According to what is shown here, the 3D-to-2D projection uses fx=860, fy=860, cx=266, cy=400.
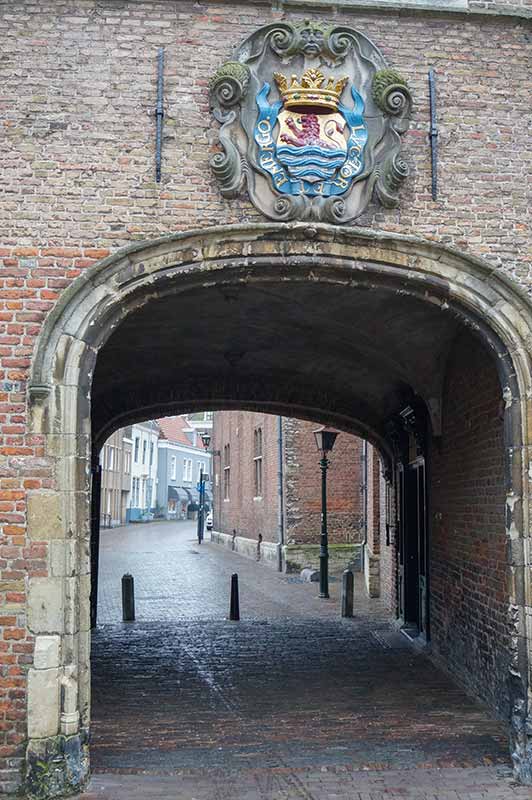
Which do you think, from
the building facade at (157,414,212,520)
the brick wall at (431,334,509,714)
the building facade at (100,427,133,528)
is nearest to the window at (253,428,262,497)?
the brick wall at (431,334,509,714)

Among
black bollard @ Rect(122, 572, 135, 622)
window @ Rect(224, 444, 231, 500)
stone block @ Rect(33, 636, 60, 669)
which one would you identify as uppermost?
window @ Rect(224, 444, 231, 500)

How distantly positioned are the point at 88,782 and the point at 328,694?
11.4 feet

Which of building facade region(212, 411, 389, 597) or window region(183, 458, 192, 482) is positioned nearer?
building facade region(212, 411, 389, 597)

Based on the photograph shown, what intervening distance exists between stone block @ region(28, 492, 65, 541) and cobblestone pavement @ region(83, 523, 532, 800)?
1.84m

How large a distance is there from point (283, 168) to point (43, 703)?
4466mm

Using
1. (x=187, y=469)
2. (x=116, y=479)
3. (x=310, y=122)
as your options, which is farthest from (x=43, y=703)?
(x=187, y=469)

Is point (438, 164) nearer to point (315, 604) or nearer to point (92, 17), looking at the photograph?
point (92, 17)

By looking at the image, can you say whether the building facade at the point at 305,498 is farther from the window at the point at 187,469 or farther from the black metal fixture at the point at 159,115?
the window at the point at 187,469

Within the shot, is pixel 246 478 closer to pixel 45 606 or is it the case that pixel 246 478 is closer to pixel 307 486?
pixel 307 486

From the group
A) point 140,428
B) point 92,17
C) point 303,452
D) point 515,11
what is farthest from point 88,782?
point 140,428

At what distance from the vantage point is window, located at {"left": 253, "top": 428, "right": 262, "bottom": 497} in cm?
2844

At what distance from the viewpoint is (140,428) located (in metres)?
67.9

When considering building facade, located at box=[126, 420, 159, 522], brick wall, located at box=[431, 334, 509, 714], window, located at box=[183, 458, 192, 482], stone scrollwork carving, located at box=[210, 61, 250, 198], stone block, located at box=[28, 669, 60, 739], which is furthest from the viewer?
window, located at box=[183, 458, 192, 482]

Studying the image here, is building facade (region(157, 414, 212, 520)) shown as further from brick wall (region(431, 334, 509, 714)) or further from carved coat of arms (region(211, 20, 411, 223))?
carved coat of arms (region(211, 20, 411, 223))
